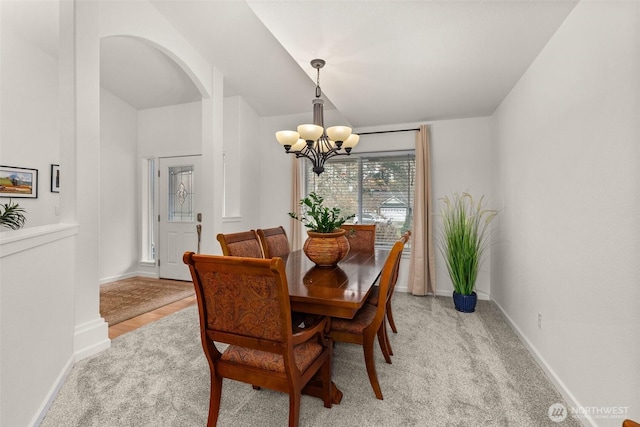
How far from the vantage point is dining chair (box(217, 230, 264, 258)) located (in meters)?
2.02

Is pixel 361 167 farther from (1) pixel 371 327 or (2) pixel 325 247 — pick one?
(1) pixel 371 327

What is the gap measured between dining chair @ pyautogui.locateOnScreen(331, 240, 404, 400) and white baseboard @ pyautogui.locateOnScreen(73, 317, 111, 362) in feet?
6.41

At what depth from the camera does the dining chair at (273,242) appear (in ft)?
8.50

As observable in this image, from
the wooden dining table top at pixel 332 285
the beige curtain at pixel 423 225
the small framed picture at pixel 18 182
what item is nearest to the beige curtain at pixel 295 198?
the beige curtain at pixel 423 225

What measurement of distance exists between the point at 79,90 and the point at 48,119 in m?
2.04

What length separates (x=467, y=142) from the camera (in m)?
3.95

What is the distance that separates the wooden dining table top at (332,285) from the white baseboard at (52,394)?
149cm

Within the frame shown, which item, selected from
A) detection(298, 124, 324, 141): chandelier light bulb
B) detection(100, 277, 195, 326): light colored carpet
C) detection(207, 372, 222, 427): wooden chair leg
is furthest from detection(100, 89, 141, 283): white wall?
detection(207, 372, 222, 427): wooden chair leg

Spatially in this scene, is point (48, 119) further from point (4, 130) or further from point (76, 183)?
point (76, 183)

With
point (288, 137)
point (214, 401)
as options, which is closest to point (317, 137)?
point (288, 137)

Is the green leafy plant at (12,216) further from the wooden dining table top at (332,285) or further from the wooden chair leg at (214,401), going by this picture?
the wooden chair leg at (214,401)

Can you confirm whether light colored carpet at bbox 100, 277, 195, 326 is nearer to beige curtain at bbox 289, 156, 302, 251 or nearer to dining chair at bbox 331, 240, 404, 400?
beige curtain at bbox 289, 156, 302, 251

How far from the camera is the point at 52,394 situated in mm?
1760

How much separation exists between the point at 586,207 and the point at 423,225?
234 centimetres
